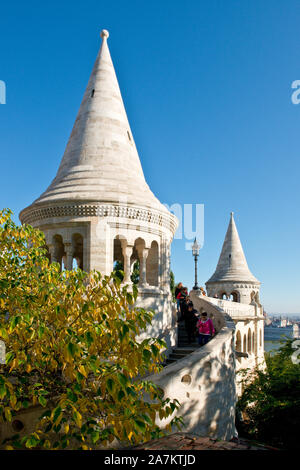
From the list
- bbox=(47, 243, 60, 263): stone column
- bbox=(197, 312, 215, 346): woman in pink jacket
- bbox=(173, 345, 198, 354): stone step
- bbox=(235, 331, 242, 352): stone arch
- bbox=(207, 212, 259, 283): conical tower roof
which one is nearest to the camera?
bbox=(197, 312, 215, 346): woman in pink jacket

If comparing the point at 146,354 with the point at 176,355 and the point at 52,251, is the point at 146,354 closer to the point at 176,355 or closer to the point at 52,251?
the point at 176,355

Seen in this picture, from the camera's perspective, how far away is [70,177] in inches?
400

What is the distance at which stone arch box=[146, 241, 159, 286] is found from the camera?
10469 mm

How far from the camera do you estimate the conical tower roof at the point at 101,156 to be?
9.61 m

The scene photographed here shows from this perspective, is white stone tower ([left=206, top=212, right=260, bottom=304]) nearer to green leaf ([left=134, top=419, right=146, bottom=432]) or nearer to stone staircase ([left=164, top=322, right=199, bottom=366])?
stone staircase ([left=164, top=322, right=199, bottom=366])

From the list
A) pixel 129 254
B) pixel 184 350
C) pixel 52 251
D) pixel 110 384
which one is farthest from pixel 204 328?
pixel 110 384

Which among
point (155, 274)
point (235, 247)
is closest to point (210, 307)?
point (155, 274)

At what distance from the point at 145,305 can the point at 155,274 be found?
1367 millimetres

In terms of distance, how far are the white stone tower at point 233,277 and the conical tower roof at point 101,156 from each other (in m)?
15.0

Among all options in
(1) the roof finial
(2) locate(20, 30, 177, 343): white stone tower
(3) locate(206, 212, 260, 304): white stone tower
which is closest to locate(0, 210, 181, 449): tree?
(2) locate(20, 30, 177, 343): white stone tower

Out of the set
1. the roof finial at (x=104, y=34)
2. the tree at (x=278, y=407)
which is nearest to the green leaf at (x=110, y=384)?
the tree at (x=278, y=407)
